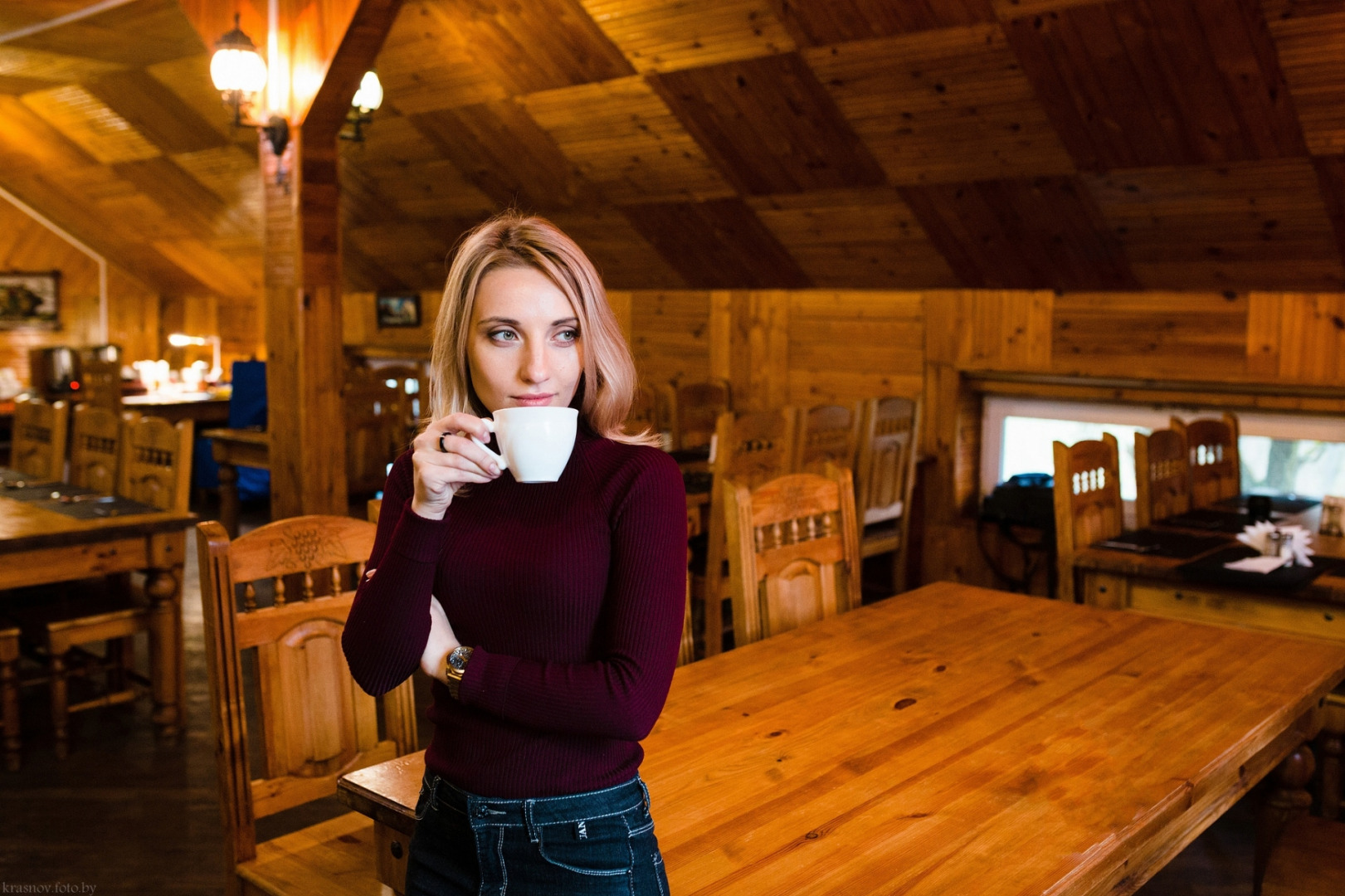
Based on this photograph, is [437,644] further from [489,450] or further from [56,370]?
[56,370]

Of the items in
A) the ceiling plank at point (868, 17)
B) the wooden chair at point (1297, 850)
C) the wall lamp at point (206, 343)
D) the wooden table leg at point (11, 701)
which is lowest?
the wooden table leg at point (11, 701)

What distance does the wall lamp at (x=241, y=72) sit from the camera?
13.4ft

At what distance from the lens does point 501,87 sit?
5.43 meters

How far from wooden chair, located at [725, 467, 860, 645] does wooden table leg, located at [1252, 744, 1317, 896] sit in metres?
0.87

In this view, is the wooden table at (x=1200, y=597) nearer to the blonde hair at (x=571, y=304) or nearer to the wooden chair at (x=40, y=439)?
the blonde hair at (x=571, y=304)

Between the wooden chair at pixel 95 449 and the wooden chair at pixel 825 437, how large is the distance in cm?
244

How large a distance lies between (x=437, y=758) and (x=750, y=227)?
4559mm

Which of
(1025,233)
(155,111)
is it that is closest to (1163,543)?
(1025,233)

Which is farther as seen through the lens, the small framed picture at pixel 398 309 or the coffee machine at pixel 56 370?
the coffee machine at pixel 56 370

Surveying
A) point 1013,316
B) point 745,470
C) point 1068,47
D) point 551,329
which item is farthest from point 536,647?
point 1013,316

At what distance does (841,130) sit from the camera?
182 inches

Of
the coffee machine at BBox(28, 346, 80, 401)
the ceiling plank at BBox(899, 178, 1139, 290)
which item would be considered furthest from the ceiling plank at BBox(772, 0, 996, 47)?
the coffee machine at BBox(28, 346, 80, 401)

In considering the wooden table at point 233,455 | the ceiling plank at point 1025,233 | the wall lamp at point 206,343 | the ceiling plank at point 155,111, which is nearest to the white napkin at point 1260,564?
the ceiling plank at point 1025,233

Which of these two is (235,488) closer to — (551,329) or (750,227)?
(750,227)
